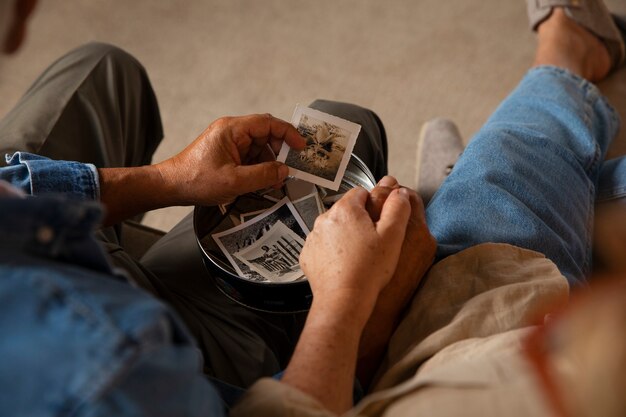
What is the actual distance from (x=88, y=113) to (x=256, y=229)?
378mm

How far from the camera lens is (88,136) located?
1121 millimetres

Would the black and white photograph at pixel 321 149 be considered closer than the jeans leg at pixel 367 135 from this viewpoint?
Yes

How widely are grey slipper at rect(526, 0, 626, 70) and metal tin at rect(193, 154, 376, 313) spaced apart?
2.61ft

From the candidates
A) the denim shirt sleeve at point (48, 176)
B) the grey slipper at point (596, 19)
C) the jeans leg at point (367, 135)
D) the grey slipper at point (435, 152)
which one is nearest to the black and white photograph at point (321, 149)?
the jeans leg at point (367, 135)

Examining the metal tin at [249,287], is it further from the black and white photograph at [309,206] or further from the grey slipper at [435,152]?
the grey slipper at [435,152]

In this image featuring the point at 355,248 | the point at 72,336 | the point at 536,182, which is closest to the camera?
the point at 72,336

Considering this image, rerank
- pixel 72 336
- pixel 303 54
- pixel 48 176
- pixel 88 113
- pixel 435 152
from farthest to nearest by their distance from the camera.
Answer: pixel 303 54 → pixel 435 152 → pixel 88 113 → pixel 48 176 → pixel 72 336

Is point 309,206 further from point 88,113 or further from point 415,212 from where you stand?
point 88,113

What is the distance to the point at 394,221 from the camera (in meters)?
0.83

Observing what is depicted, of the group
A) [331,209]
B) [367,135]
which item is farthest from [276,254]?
[367,135]

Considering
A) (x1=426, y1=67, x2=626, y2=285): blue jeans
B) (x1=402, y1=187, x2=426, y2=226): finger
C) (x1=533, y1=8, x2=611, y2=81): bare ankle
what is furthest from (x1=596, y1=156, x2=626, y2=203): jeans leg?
(x1=402, y1=187, x2=426, y2=226): finger

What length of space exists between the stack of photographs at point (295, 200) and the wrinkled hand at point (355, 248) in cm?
15

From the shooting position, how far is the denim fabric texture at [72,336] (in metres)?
0.48

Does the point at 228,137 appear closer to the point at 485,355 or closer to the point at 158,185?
the point at 158,185
